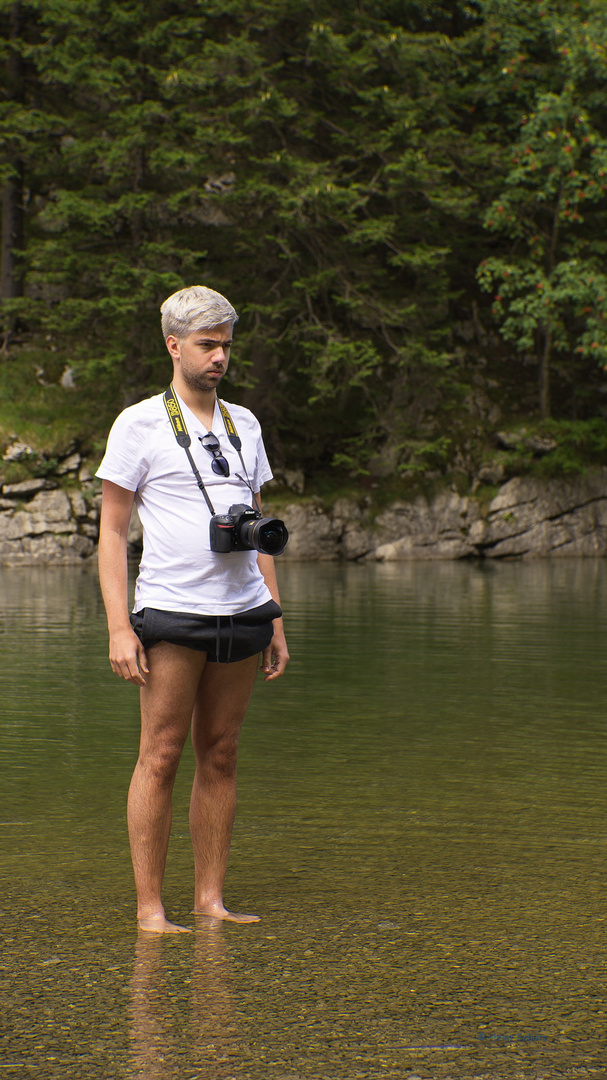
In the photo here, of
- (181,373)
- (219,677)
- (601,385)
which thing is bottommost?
(219,677)

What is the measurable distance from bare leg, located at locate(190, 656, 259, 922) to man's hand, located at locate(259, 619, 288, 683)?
7 cm

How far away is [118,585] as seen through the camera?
3.45m

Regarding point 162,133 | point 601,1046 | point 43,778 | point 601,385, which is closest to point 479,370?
point 601,385

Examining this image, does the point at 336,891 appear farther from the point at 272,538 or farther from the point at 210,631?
the point at 272,538

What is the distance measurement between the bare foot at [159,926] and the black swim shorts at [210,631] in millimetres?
761

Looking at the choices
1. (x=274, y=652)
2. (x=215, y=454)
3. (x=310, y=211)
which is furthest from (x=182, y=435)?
(x=310, y=211)

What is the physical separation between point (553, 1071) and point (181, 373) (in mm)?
2150

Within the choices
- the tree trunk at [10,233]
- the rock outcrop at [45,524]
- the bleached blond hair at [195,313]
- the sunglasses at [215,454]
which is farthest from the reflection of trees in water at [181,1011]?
the tree trunk at [10,233]

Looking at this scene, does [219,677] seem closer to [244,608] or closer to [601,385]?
[244,608]

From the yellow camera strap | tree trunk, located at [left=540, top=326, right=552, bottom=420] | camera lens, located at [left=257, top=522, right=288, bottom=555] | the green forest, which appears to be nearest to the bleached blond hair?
the yellow camera strap

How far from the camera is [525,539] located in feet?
92.7

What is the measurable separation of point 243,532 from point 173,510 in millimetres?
233

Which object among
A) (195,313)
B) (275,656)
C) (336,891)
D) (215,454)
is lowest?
(336,891)

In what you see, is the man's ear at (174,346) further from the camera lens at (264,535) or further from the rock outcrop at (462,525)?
the rock outcrop at (462,525)
